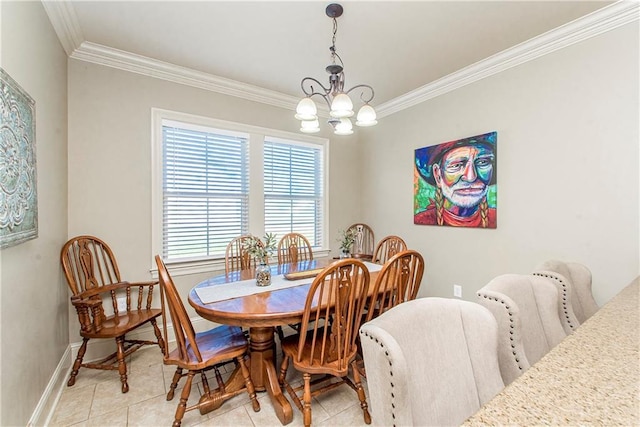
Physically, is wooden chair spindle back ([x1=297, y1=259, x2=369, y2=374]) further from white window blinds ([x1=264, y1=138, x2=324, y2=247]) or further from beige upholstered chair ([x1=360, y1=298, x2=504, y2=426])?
white window blinds ([x1=264, y1=138, x2=324, y2=247])

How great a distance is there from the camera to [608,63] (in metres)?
2.12

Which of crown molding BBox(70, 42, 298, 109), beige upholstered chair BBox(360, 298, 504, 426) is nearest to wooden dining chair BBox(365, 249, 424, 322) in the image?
beige upholstered chair BBox(360, 298, 504, 426)

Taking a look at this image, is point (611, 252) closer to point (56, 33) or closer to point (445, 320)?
point (445, 320)

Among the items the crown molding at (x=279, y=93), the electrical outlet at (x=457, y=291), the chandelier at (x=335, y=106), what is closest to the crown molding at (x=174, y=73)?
the crown molding at (x=279, y=93)

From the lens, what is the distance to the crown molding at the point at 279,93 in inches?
80.4

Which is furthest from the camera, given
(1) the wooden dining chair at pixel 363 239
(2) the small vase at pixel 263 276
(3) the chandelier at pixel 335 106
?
(1) the wooden dining chair at pixel 363 239

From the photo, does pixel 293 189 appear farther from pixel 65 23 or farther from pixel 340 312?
pixel 65 23

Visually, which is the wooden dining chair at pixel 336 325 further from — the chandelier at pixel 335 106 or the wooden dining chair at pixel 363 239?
the wooden dining chair at pixel 363 239

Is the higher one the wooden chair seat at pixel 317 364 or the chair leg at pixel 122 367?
the wooden chair seat at pixel 317 364

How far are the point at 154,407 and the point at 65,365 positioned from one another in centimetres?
102

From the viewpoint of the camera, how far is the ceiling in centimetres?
201

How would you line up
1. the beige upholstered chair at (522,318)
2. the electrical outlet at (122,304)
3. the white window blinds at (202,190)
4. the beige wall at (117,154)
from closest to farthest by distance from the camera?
the beige upholstered chair at (522,318) < the beige wall at (117,154) < the electrical outlet at (122,304) < the white window blinds at (202,190)

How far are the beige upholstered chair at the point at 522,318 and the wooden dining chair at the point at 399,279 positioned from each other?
2.08 feet

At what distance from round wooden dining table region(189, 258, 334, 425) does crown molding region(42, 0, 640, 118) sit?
2107mm
